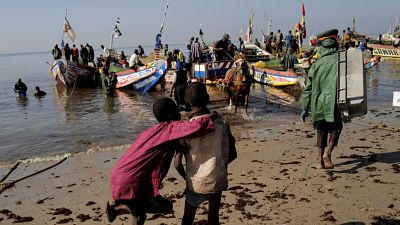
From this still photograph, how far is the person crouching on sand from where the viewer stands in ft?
9.51

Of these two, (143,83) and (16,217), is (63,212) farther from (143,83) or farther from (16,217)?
(143,83)

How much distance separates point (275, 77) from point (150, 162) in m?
16.5

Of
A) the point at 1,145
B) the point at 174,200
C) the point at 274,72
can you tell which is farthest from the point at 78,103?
the point at 174,200

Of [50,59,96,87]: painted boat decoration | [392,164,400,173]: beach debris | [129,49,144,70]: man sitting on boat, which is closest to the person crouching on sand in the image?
[392,164,400,173]: beach debris

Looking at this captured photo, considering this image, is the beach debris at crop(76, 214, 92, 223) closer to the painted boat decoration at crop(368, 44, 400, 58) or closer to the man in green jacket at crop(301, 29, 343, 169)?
the man in green jacket at crop(301, 29, 343, 169)

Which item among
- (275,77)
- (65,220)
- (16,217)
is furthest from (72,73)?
(65,220)

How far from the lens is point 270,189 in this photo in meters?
5.09

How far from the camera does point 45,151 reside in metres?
8.95

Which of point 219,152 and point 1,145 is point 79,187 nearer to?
point 219,152

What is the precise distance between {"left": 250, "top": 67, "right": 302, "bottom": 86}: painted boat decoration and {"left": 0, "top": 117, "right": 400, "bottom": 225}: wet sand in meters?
10.3

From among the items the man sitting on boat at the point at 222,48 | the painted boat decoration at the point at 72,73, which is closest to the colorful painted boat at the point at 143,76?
the man sitting on boat at the point at 222,48

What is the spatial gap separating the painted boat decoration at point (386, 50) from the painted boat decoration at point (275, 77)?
16798 mm

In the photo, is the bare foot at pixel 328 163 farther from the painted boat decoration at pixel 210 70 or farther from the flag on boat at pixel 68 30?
the flag on boat at pixel 68 30

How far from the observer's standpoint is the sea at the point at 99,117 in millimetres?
9352
